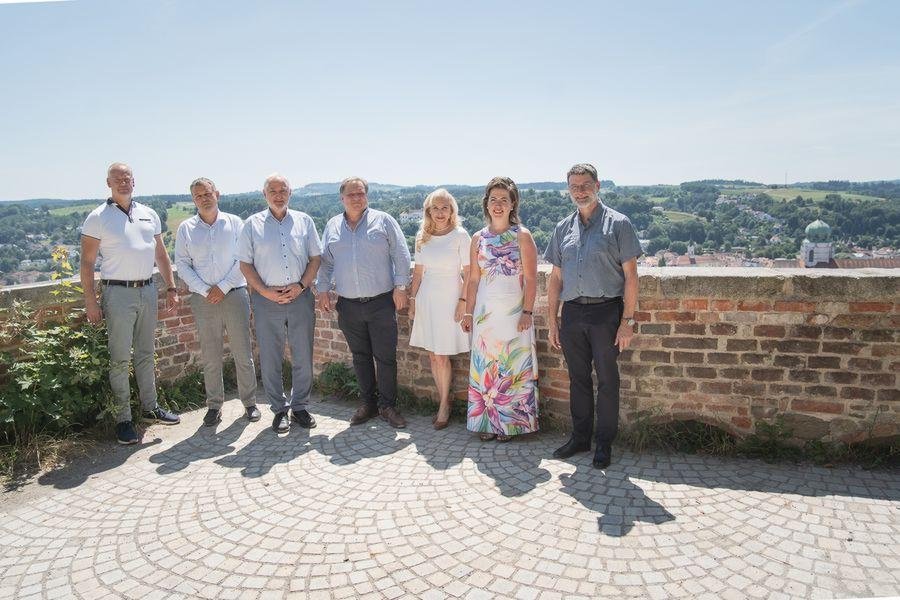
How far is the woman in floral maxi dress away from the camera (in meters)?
4.14

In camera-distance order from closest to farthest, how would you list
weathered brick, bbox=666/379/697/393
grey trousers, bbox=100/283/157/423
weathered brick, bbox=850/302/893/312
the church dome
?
weathered brick, bbox=850/302/893/312 → weathered brick, bbox=666/379/697/393 → grey trousers, bbox=100/283/157/423 → the church dome

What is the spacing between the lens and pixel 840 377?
3680 millimetres

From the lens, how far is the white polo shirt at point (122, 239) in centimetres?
439

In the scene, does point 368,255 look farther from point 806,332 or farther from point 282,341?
point 806,332

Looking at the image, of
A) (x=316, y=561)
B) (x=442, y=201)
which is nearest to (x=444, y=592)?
(x=316, y=561)

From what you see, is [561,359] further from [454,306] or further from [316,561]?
[316,561]

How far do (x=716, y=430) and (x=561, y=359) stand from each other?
1254mm

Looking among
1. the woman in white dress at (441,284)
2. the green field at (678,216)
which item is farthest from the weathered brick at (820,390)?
the green field at (678,216)

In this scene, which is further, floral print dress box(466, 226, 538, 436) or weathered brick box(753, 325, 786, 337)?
floral print dress box(466, 226, 538, 436)

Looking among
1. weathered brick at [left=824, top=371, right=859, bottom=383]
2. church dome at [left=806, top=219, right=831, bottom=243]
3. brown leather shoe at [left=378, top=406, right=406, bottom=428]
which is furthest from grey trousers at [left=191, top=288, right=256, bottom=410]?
church dome at [left=806, top=219, right=831, bottom=243]

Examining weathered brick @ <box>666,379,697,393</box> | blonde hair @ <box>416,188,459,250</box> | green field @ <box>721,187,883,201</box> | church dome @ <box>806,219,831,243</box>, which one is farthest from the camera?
green field @ <box>721,187,883,201</box>

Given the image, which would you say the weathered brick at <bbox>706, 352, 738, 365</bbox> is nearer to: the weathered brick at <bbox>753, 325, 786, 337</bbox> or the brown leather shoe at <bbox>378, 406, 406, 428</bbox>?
the weathered brick at <bbox>753, 325, 786, 337</bbox>

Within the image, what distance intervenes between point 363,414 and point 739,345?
10.3 ft

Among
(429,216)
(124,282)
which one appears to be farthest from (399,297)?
(124,282)
